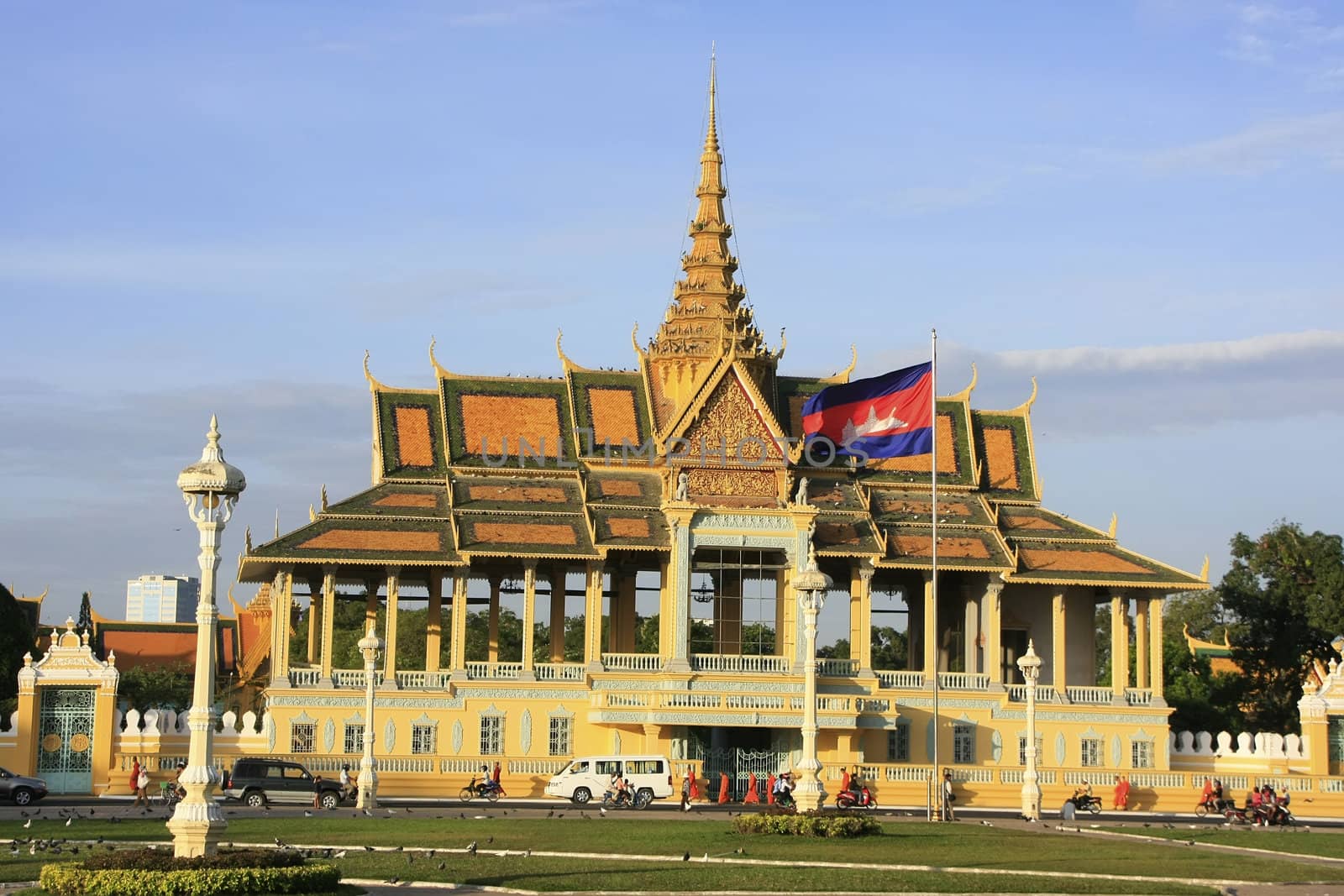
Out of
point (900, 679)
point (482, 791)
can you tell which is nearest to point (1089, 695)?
point (900, 679)

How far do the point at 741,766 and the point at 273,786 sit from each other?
1531cm

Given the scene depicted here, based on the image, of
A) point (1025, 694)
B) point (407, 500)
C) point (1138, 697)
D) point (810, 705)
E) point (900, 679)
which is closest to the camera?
point (810, 705)

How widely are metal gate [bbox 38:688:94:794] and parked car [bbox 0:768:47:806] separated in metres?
6.18

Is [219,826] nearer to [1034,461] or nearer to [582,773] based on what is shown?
[582,773]

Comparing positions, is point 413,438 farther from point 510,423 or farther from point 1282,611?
point 1282,611

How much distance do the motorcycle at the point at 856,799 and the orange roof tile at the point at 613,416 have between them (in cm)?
1961

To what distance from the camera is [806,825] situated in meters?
38.7

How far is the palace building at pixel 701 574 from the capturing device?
61.1 metres

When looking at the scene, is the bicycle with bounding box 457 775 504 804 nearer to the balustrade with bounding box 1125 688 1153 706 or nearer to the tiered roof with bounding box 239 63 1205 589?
the tiered roof with bounding box 239 63 1205 589

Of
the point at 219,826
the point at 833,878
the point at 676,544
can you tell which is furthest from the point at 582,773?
the point at 219,826

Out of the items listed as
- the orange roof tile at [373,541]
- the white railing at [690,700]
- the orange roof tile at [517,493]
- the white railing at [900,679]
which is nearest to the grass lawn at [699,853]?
the white railing at [690,700]

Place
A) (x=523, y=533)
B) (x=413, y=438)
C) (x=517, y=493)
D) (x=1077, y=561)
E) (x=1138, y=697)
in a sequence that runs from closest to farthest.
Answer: (x=523, y=533) < (x=1138, y=697) < (x=1077, y=561) < (x=517, y=493) < (x=413, y=438)

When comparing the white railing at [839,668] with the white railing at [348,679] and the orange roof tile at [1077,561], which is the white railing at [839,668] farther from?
the white railing at [348,679]

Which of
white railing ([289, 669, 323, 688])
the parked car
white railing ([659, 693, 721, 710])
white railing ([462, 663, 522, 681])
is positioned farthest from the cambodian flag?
the parked car
